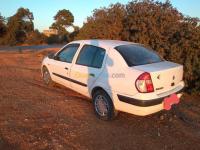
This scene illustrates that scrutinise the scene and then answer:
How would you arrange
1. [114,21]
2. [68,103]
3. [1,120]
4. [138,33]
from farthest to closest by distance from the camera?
[114,21] → [138,33] → [68,103] → [1,120]

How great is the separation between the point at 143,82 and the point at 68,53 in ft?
9.03

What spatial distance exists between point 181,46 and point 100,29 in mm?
4203

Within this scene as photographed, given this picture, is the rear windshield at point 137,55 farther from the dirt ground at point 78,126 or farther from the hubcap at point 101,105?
the dirt ground at point 78,126

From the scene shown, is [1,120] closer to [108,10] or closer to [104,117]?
[104,117]

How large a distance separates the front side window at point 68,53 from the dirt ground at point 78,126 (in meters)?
1.03

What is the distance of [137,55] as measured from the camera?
6.33 metres

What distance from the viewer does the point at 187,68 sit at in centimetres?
875

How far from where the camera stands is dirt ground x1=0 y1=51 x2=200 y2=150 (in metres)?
5.09

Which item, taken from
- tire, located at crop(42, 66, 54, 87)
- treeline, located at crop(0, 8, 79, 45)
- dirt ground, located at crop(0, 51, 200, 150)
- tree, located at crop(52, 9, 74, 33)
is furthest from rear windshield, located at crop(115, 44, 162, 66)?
tree, located at crop(52, 9, 74, 33)

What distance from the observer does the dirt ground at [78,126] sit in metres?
5.09

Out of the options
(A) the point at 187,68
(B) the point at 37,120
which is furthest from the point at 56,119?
(A) the point at 187,68

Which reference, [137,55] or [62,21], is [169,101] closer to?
[137,55]

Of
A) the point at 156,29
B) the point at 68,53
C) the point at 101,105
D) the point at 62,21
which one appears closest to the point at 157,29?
the point at 156,29

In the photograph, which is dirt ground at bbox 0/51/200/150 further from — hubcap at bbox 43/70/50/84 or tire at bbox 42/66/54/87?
hubcap at bbox 43/70/50/84
